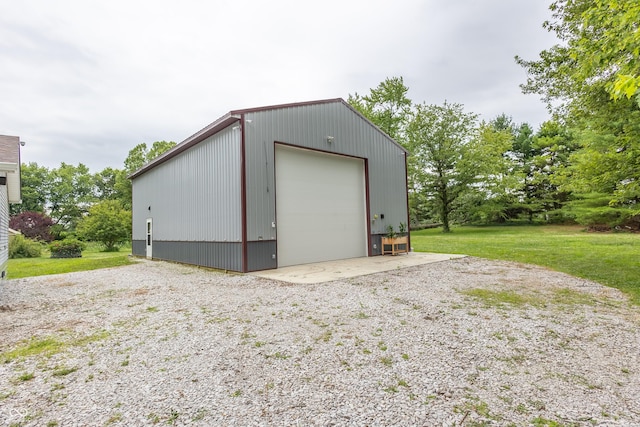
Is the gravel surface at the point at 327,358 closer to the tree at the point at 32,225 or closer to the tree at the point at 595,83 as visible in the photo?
the tree at the point at 595,83

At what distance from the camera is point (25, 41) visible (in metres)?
9.12

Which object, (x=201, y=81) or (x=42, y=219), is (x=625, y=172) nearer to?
(x=201, y=81)

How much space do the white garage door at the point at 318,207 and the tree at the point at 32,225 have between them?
26929 mm

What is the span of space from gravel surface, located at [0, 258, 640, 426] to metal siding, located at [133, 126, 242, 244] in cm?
319

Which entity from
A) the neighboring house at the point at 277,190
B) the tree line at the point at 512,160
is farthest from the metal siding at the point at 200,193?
the tree line at the point at 512,160

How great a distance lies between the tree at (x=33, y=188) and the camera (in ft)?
108

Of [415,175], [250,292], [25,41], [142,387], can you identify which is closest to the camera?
[142,387]

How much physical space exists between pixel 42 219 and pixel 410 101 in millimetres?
32800

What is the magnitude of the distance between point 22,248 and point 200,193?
15692mm

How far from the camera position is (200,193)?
920 cm

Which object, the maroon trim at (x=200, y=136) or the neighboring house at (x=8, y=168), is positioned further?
the maroon trim at (x=200, y=136)

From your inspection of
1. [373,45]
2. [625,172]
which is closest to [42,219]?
[373,45]

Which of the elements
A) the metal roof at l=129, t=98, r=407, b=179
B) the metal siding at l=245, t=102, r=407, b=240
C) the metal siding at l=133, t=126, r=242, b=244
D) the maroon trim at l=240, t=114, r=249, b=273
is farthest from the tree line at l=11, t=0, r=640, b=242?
the metal siding at l=133, t=126, r=242, b=244

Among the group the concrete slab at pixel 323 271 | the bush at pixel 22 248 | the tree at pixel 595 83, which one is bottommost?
the concrete slab at pixel 323 271
